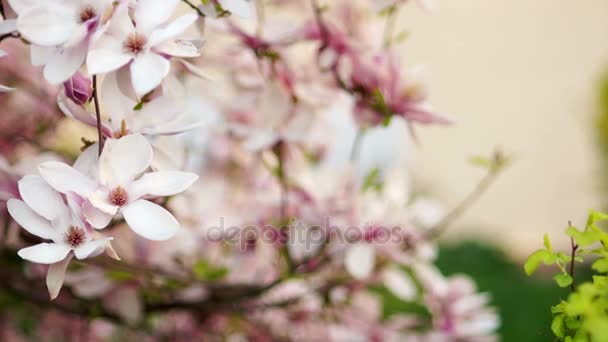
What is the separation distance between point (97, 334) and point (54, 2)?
95 cm

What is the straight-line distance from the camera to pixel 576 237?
0.39 m

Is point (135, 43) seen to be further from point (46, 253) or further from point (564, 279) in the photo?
point (564, 279)

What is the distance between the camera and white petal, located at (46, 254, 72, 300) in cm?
43

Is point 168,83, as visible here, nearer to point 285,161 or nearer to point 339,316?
point 285,161

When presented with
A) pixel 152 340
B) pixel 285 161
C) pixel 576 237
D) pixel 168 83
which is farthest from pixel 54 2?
pixel 152 340

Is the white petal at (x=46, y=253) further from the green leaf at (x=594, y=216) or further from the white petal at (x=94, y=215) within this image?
the green leaf at (x=594, y=216)

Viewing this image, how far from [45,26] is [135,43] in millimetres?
53

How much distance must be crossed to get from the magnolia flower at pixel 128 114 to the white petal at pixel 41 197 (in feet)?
0.19

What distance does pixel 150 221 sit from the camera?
420 mm

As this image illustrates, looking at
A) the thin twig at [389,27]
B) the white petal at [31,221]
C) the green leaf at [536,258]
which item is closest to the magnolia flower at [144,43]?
the white petal at [31,221]

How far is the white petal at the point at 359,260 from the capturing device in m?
0.77

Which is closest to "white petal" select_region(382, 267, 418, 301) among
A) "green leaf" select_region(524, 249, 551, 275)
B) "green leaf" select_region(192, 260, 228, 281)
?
"green leaf" select_region(192, 260, 228, 281)

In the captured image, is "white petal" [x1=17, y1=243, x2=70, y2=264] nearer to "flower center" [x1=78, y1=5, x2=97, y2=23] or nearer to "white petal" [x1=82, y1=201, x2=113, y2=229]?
"white petal" [x1=82, y1=201, x2=113, y2=229]

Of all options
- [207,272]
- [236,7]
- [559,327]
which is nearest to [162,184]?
[236,7]
